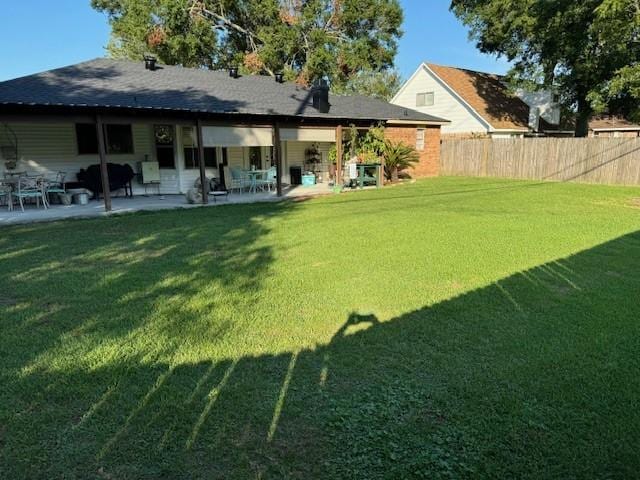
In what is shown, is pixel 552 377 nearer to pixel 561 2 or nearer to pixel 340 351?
pixel 340 351

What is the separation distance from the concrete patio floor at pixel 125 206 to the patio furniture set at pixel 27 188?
0.87 feet

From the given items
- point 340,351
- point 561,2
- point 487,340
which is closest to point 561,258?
point 487,340

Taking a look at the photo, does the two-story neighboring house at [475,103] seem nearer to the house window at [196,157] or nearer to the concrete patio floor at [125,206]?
the concrete patio floor at [125,206]

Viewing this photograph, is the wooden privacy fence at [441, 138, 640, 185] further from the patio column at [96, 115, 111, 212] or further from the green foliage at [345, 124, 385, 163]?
the patio column at [96, 115, 111, 212]

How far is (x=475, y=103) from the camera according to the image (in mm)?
24547

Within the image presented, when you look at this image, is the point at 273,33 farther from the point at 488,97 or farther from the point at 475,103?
the point at 488,97

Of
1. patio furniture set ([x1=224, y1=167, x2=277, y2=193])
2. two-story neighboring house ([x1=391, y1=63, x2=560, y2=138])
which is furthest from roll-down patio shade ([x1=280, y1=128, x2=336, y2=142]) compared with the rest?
two-story neighboring house ([x1=391, y1=63, x2=560, y2=138])

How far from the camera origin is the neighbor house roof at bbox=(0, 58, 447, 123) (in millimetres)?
10047

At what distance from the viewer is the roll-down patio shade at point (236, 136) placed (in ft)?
38.9

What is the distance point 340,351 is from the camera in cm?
330

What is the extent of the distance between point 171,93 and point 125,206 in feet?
11.5

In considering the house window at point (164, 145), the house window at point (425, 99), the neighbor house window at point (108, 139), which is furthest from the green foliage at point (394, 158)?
the house window at point (425, 99)

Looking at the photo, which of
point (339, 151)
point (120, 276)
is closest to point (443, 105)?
point (339, 151)

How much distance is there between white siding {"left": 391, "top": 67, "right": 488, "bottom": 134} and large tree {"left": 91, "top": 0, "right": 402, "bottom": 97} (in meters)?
2.40
